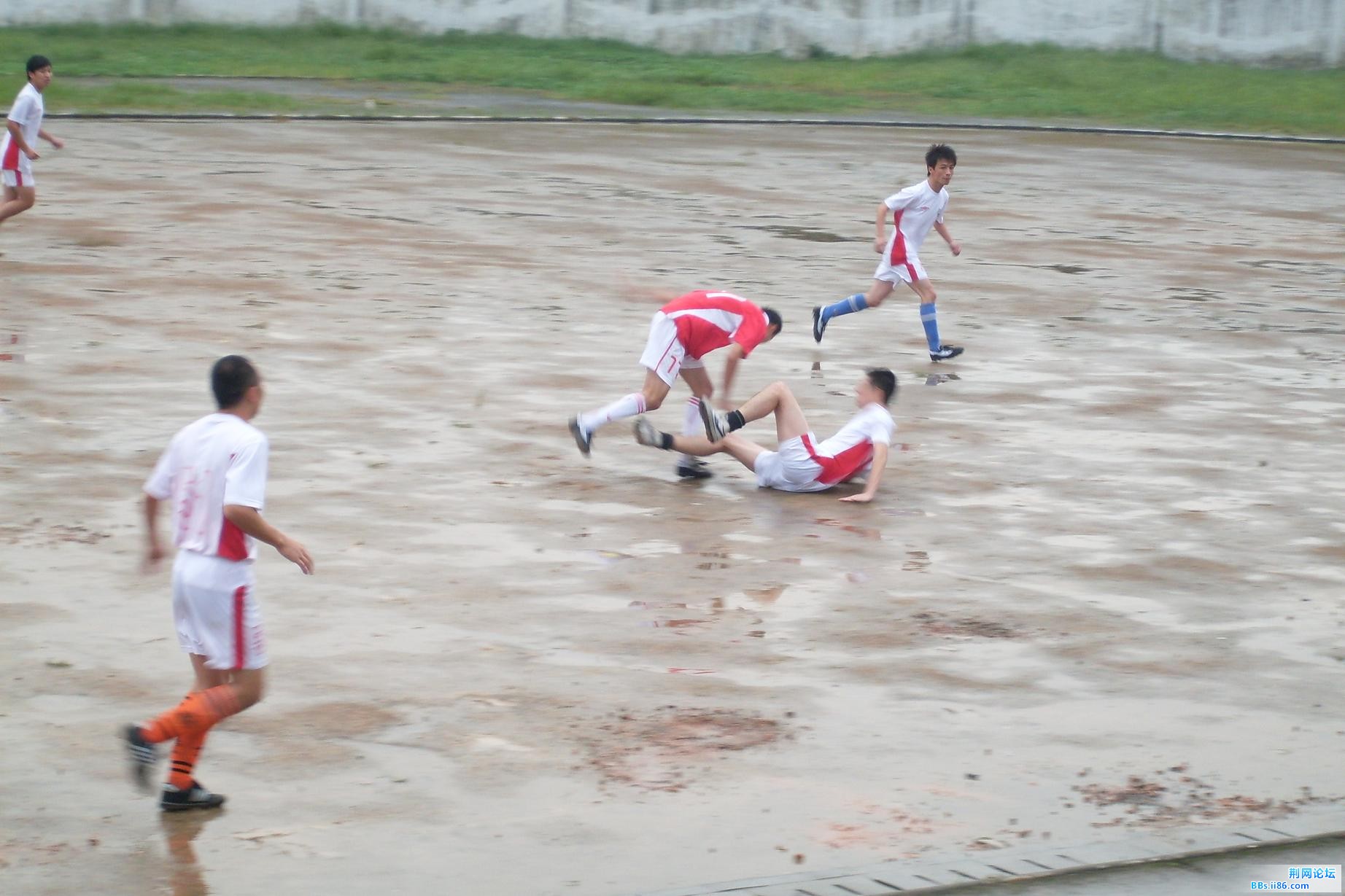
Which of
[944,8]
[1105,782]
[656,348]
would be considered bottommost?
[1105,782]

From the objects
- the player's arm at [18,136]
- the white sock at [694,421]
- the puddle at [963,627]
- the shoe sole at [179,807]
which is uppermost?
the player's arm at [18,136]

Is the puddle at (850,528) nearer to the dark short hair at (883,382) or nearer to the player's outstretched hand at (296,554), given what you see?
the dark short hair at (883,382)

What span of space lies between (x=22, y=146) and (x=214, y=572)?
13.2m

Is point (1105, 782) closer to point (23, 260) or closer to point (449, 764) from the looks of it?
point (449, 764)

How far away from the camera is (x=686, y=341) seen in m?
11.5

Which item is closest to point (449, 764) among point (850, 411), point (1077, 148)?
point (850, 411)

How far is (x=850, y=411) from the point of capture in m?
13.2

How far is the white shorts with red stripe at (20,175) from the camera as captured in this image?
59.1ft

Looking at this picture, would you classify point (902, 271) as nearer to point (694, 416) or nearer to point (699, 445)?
point (694, 416)

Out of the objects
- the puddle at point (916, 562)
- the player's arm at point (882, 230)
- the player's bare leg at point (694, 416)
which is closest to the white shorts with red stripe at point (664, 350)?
the player's bare leg at point (694, 416)

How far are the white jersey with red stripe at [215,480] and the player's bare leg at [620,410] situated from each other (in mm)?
5166

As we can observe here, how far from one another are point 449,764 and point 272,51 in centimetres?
3787

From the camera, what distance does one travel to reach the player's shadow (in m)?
5.75

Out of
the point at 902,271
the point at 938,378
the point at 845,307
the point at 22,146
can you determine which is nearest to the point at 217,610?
the point at 938,378
